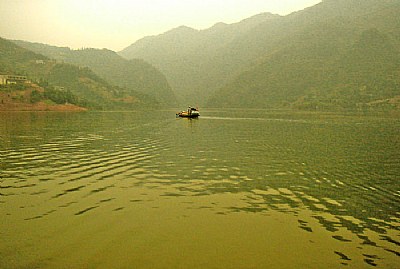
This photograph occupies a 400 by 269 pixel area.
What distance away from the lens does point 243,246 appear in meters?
14.7

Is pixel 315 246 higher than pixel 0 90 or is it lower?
lower

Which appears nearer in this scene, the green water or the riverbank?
the green water

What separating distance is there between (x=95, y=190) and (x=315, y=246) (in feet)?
50.6

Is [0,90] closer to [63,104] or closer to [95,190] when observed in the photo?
[63,104]

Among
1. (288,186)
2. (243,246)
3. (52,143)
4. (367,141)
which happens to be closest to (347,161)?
(288,186)

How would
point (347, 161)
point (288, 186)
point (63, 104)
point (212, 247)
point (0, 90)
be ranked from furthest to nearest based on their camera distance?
point (63, 104)
point (0, 90)
point (347, 161)
point (288, 186)
point (212, 247)

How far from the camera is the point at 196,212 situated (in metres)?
19.2

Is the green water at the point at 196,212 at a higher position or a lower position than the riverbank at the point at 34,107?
lower

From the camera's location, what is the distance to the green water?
1359 centimetres

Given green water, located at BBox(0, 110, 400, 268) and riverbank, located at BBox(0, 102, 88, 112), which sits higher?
riverbank, located at BBox(0, 102, 88, 112)

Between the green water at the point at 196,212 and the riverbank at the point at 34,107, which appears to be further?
the riverbank at the point at 34,107

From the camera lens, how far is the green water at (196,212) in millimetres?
13586

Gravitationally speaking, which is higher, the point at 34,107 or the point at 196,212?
the point at 34,107

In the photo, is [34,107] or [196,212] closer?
[196,212]
